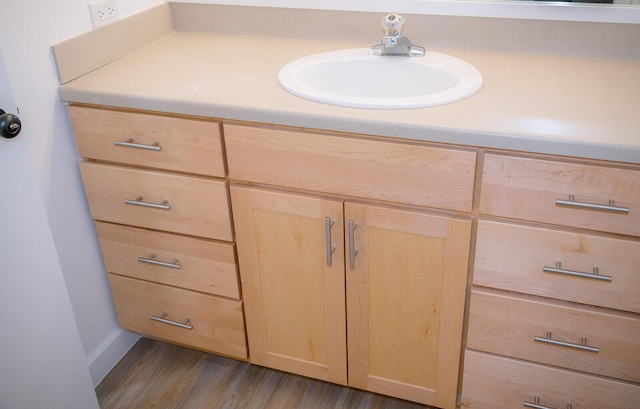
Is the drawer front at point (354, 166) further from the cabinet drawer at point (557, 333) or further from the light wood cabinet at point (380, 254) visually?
the cabinet drawer at point (557, 333)

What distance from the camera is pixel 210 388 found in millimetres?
1865

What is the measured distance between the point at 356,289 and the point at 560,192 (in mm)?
541

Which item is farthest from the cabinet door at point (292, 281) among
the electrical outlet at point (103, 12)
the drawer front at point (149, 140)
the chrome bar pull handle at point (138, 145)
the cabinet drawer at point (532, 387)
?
the electrical outlet at point (103, 12)

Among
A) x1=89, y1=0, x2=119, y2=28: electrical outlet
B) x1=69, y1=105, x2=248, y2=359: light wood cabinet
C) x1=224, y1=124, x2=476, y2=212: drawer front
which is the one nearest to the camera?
x1=224, y1=124, x2=476, y2=212: drawer front

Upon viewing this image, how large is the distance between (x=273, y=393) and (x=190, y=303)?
35 centimetres

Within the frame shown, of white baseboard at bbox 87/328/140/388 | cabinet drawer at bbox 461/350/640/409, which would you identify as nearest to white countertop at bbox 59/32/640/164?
cabinet drawer at bbox 461/350/640/409

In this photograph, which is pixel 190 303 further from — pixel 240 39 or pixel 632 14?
pixel 632 14

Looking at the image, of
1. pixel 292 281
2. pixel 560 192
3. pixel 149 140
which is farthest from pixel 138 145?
pixel 560 192

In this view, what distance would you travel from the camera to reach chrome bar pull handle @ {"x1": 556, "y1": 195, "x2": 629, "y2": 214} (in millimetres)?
1249

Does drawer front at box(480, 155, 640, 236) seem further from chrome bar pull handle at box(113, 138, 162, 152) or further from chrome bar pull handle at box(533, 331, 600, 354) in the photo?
chrome bar pull handle at box(113, 138, 162, 152)

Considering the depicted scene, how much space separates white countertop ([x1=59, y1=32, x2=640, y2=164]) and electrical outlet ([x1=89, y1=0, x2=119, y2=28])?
11 cm

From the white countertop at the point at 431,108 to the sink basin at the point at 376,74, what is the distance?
2.2 inches

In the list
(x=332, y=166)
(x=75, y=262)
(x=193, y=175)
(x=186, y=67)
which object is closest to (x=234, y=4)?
(x=186, y=67)

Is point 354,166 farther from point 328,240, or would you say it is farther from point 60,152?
point 60,152
